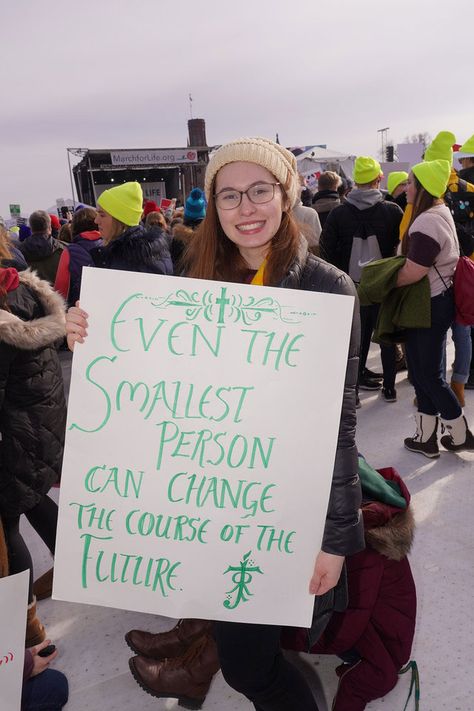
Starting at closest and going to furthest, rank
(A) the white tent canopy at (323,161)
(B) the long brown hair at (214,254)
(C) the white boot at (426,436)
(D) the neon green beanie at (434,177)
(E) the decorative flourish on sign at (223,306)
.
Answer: (E) the decorative flourish on sign at (223,306) < (B) the long brown hair at (214,254) < (D) the neon green beanie at (434,177) < (C) the white boot at (426,436) < (A) the white tent canopy at (323,161)

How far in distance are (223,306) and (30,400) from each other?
3.56 feet

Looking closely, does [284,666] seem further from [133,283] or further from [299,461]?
[133,283]

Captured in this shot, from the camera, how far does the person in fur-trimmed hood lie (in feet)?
5.66

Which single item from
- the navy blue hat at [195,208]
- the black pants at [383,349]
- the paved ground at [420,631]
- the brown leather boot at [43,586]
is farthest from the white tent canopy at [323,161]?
the brown leather boot at [43,586]

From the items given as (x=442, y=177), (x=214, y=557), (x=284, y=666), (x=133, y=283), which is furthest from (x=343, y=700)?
(x=442, y=177)

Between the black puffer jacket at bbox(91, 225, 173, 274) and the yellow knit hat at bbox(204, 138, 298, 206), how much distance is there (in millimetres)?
1614

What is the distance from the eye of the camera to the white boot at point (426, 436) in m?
3.03

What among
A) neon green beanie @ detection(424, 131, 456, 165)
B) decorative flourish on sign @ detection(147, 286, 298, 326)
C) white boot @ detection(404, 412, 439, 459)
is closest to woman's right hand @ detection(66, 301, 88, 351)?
decorative flourish on sign @ detection(147, 286, 298, 326)

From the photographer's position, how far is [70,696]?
1.75 meters

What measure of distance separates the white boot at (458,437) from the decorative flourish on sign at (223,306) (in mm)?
2224

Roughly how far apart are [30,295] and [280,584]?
1.30m

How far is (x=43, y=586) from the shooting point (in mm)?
2238

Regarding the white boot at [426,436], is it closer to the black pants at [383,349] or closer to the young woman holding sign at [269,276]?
the black pants at [383,349]

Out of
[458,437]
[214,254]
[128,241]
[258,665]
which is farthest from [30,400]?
[458,437]
